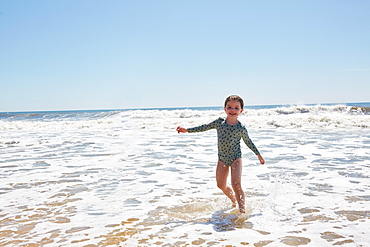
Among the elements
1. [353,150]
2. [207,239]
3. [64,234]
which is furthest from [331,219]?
[353,150]

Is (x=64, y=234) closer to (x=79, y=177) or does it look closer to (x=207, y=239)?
(x=207, y=239)

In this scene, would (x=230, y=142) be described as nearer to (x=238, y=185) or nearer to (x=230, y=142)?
(x=230, y=142)

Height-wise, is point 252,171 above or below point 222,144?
below

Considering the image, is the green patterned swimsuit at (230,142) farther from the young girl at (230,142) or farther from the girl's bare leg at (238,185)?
the girl's bare leg at (238,185)

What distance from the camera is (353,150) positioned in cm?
845

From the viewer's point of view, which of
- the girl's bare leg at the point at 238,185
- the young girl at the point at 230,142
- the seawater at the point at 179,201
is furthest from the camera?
the young girl at the point at 230,142

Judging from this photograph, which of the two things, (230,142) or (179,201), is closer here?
(230,142)

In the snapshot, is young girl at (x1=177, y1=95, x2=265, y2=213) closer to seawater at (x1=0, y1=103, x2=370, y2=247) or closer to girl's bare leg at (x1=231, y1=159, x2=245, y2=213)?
girl's bare leg at (x1=231, y1=159, x2=245, y2=213)

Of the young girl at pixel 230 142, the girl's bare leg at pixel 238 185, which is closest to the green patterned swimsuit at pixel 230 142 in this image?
the young girl at pixel 230 142

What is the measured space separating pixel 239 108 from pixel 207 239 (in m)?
1.83

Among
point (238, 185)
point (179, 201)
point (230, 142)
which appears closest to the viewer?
point (238, 185)

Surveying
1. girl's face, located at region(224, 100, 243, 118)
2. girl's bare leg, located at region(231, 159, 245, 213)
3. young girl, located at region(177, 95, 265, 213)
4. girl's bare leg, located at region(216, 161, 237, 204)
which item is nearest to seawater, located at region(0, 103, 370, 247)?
girl's bare leg, located at region(231, 159, 245, 213)

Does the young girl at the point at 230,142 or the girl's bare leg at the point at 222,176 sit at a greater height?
the young girl at the point at 230,142

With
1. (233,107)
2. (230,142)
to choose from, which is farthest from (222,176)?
(233,107)
